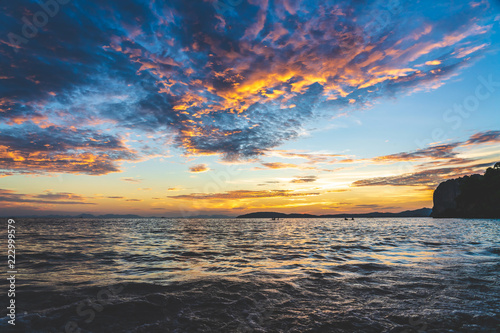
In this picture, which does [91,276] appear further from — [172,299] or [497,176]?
[497,176]

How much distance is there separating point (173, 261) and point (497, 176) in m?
140

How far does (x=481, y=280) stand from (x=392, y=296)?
15.1ft

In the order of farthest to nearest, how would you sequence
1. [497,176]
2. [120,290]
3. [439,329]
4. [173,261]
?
[497,176]
[173,261]
[120,290]
[439,329]

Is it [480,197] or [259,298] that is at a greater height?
[259,298]

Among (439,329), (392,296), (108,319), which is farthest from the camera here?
(392,296)

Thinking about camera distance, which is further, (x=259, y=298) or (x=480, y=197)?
(x=480, y=197)

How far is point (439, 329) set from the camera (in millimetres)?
5219

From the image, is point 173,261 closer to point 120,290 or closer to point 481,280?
point 120,290

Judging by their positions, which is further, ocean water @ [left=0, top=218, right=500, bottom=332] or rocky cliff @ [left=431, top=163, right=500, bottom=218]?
rocky cliff @ [left=431, top=163, right=500, bottom=218]

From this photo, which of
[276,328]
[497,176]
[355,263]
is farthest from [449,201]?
[276,328]

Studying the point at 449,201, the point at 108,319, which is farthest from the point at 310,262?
the point at 449,201

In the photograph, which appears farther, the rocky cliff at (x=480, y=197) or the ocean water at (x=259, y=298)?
the rocky cliff at (x=480, y=197)

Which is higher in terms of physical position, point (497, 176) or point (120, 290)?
point (497, 176)

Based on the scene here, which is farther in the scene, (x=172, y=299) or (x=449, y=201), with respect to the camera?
(x=449, y=201)
